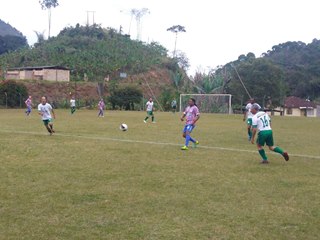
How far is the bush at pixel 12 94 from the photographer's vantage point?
183 feet

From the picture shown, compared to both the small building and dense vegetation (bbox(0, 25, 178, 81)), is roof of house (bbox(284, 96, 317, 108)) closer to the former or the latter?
dense vegetation (bbox(0, 25, 178, 81))

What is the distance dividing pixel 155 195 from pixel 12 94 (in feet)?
171

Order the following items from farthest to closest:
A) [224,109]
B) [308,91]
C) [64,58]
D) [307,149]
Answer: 1. [64,58]
2. [308,91]
3. [224,109]
4. [307,149]

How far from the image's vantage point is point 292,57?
9412 centimetres

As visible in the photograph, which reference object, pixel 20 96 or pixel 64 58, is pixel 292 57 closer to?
pixel 64 58

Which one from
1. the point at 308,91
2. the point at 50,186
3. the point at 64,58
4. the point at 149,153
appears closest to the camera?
the point at 50,186

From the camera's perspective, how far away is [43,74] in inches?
2778

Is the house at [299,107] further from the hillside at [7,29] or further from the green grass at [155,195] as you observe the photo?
the hillside at [7,29]

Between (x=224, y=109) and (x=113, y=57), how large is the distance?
3792cm

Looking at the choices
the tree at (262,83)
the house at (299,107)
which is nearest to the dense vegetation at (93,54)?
the tree at (262,83)

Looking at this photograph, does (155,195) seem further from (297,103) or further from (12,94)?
(297,103)

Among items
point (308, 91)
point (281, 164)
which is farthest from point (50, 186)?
point (308, 91)

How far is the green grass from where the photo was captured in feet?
20.0

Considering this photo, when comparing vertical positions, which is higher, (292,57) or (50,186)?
(292,57)
